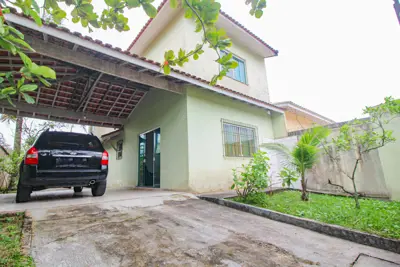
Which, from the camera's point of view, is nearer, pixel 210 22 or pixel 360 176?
pixel 210 22

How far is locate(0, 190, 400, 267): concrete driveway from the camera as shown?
1.74 metres

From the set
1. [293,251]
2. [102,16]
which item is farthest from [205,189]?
[102,16]

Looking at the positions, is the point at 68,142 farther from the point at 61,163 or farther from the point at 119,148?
the point at 119,148

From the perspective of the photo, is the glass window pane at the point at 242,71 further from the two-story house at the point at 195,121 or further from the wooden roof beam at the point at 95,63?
the wooden roof beam at the point at 95,63

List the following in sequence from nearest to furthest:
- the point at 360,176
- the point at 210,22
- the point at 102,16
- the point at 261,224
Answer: the point at 210,22
the point at 102,16
the point at 261,224
the point at 360,176

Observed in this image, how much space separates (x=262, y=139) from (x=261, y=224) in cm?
523

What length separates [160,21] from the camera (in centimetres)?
758

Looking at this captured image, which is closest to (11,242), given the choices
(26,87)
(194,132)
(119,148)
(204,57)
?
(26,87)

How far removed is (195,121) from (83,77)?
3.58 meters

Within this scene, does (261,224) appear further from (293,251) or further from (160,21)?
(160,21)

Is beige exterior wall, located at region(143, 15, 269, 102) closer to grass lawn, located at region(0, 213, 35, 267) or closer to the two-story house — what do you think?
the two-story house

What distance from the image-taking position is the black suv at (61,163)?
12.1 ft

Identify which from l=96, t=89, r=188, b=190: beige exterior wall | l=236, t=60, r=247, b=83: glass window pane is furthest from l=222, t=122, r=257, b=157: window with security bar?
l=236, t=60, r=247, b=83: glass window pane

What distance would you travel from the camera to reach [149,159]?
24.9ft
